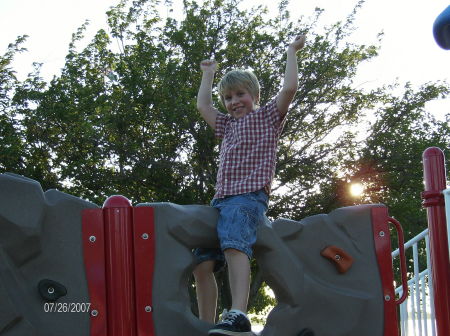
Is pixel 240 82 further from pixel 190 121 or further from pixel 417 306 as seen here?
pixel 190 121

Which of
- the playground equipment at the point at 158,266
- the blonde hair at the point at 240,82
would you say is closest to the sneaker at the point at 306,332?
the playground equipment at the point at 158,266

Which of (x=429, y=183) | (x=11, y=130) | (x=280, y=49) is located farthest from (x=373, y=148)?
(x=429, y=183)

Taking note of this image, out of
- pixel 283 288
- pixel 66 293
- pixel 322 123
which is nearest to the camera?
pixel 66 293

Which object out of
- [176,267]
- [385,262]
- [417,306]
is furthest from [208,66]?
[417,306]

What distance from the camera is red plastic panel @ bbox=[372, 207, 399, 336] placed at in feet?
9.87

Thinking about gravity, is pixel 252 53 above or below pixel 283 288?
above

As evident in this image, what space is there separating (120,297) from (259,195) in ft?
2.77

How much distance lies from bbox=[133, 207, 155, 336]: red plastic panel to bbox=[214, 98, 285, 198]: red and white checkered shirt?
0.52 metres

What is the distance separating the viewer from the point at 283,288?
2930 mm

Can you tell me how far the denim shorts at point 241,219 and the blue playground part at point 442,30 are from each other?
3.68 feet

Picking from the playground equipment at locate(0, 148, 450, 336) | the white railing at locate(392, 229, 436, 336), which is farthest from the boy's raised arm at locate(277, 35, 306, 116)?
the white railing at locate(392, 229, 436, 336)

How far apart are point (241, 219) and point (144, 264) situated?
48cm

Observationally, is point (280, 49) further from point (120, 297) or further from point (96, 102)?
point (120, 297)

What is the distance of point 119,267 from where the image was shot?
265 centimetres
